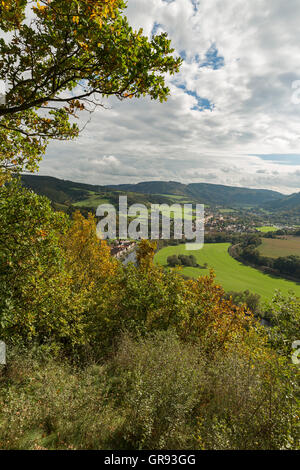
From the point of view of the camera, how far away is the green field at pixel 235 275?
202ft

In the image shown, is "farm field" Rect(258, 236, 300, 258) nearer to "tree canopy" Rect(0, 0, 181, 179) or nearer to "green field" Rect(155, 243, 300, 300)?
"green field" Rect(155, 243, 300, 300)

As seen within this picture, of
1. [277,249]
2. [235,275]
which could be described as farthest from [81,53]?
[277,249]

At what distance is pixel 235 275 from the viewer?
72.2 meters

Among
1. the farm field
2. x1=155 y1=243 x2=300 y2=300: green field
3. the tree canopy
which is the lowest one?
x1=155 y1=243 x2=300 y2=300: green field

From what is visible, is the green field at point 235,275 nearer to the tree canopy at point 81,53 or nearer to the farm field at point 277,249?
the farm field at point 277,249

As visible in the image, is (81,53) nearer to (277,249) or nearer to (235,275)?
(235,275)

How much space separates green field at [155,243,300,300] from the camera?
61438 millimetres

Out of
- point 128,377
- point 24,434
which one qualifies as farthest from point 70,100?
point 128,377

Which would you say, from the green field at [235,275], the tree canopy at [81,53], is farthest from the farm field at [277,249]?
the tree canopy at [81,53]

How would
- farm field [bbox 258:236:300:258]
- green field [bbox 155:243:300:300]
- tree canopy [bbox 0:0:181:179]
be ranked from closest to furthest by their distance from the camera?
tree canopy [bbox 0:0:181:179] → green field [bbox 155:243:300:300] → farm field [bbox 258:236:300:258]

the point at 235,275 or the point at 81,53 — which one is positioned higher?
the point at 81,53

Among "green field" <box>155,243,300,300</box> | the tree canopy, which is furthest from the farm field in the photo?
the tree canopy

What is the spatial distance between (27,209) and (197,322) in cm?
1198

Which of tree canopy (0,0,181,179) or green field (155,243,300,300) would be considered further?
green field (155,243,300,300)
